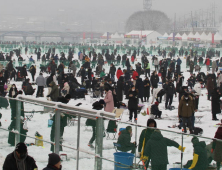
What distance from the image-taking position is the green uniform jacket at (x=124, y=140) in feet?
20.0

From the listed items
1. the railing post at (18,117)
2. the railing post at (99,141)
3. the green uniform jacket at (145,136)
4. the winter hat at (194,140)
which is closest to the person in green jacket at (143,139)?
the green uniform jacket at (145,136)

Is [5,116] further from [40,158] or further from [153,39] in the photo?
[153,39]

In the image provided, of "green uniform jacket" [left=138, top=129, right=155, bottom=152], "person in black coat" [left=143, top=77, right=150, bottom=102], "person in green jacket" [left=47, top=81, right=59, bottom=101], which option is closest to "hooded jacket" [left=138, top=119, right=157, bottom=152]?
"green uniform jacket" [left=138, top=129, right=155, bottom=152]

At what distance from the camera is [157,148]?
19.0 ft

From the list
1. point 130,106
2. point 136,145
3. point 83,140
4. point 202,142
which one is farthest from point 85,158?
point 130,106

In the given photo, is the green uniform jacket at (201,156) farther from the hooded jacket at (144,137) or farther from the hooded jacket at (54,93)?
the hooded jacket at (54,93)

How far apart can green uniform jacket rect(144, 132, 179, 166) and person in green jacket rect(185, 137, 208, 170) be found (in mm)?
290

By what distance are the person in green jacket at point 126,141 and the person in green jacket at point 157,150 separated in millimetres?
269

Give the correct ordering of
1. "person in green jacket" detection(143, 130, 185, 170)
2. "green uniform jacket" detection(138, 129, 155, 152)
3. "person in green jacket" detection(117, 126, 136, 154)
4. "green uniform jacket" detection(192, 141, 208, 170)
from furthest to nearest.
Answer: "person in green jacket" detection(117, 126, 136, 154) → "green uniform jacket" detection(138, 129, 155, 152) → "person in green jacket" detection(143, 130, 185, 170) → "green uniform jacket" detection(192, 141, 208, 170)

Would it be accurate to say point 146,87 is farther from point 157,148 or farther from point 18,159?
point 18,159

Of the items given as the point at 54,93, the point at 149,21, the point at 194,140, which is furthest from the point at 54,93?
the point at 149,21

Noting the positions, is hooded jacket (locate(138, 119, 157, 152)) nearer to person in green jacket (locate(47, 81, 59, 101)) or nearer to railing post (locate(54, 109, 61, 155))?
railing post (locate(54, 109, 61, 155))

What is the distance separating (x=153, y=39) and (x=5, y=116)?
7848cm

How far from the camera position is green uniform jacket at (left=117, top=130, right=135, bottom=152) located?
609 centimetres
